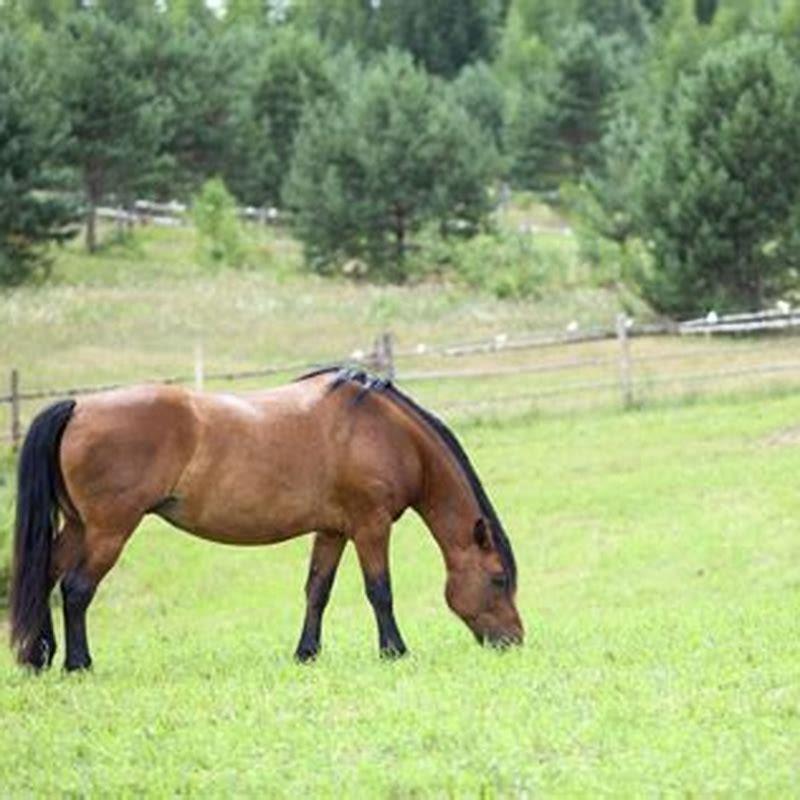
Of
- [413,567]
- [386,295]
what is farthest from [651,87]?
[413,567]

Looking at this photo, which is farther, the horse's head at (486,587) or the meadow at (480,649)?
the horse's head at (486,587)

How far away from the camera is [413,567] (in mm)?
18328

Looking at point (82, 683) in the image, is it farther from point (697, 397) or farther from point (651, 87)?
point (651, 87)

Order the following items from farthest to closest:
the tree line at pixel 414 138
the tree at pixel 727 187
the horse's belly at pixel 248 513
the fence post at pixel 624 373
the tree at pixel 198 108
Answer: the tree at pixel 198 108
the tree line at pixel 414 138
the tree at pixel 727 187
the fence post at pixel 624 373
the horse's belly at pixel 248 513

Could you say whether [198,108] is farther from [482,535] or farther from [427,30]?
[482,535]

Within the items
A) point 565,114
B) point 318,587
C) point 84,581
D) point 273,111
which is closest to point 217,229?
point 273,111

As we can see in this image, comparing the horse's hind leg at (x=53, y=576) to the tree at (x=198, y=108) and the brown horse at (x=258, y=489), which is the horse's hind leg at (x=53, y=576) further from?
the tree at (x=198, y=108)

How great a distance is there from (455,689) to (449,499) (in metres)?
2.20

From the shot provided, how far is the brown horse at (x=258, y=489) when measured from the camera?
9797 millimetres

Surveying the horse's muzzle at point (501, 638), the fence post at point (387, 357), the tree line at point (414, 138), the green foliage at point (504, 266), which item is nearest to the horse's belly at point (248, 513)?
the horse's muzzle at point (501, 638)

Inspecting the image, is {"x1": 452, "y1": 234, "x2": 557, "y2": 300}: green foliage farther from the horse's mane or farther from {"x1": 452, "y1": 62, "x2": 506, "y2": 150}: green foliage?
the horse's mane

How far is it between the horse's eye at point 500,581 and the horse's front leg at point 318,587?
88cm

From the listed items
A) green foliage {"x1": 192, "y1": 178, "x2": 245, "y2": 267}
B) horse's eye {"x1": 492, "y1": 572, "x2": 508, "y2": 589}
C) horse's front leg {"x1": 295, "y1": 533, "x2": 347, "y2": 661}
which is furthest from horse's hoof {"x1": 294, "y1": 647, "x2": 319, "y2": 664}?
green foliage {"x1": 192, "y1": 178, "x2": 245, "y2": 267}

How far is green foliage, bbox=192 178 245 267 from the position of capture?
50094 mm
